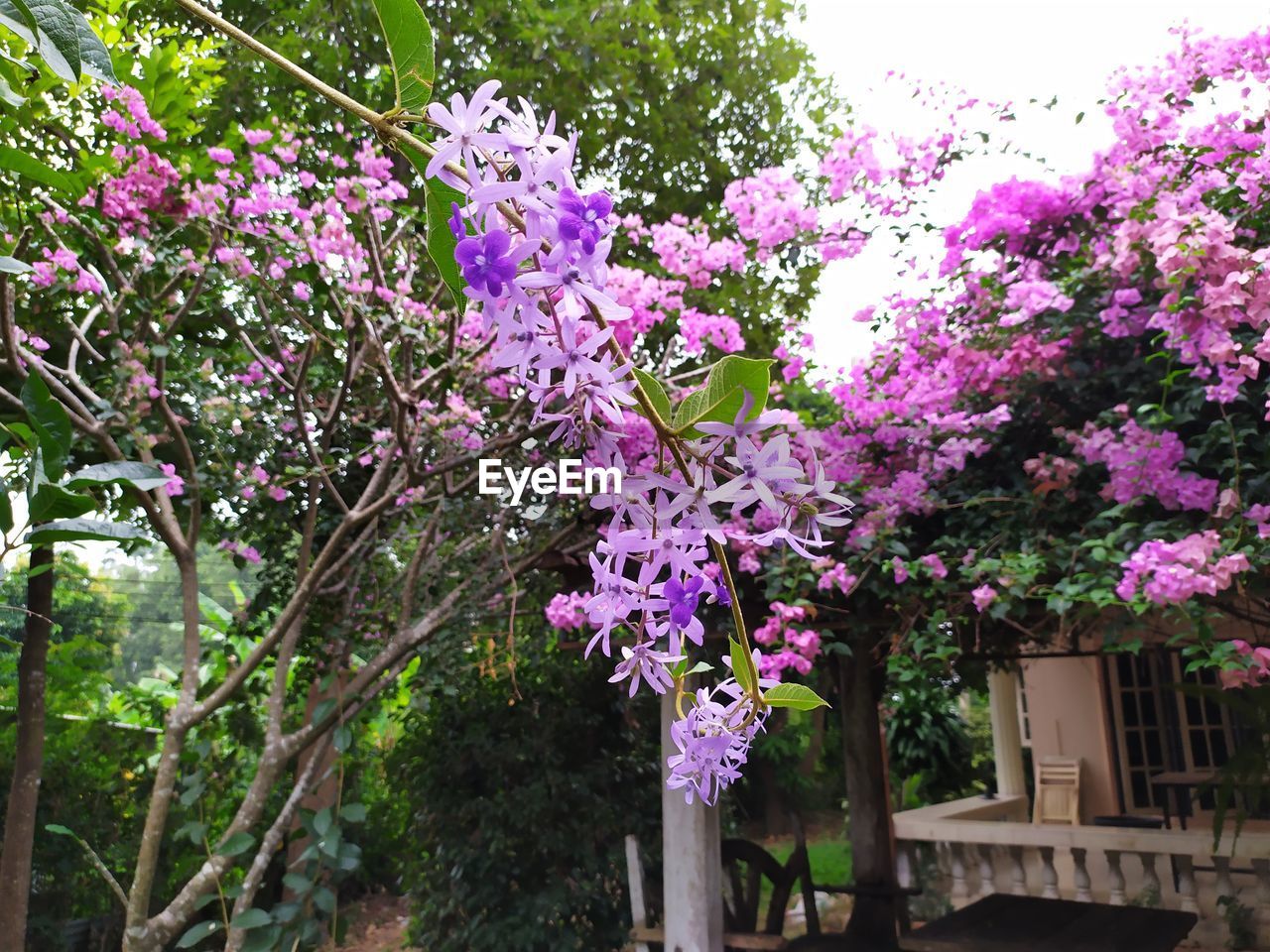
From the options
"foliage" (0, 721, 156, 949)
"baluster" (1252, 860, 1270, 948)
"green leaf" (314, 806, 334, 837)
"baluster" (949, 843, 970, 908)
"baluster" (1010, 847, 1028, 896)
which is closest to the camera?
"green leaf" (314, 806, 334, 837)

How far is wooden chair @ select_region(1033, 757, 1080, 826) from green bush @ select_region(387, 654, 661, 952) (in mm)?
3406

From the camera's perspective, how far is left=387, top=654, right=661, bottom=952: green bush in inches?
161

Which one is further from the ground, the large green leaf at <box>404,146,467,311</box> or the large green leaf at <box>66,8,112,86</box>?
the large green leaf at <box>66,8,112,86</box>

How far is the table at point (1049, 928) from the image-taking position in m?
3.21

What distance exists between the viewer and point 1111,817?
19.7 ft

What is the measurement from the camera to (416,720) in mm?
4641

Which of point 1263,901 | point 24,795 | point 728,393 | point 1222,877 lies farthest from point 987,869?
point 728,393

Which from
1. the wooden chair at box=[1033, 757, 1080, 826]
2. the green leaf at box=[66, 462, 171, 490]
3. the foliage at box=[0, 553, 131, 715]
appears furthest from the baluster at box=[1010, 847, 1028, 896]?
the green leaf at box=[66, 462, 171, 490]

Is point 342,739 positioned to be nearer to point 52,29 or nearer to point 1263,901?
point 52,29

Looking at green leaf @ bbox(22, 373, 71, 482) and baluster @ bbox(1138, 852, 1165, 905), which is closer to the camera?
green leaf @ bbox(22, 373, 71, 482)

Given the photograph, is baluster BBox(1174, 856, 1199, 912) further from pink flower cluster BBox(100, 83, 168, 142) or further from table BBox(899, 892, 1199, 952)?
pink flower cluster BBox(100, 83, 168, 142)

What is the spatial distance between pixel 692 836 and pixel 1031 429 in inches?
63.3

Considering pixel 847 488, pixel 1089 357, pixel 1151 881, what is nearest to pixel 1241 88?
pixel 1089 357

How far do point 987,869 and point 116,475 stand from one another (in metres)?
4.77
